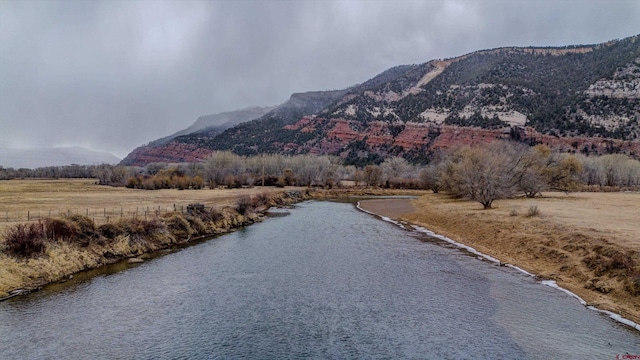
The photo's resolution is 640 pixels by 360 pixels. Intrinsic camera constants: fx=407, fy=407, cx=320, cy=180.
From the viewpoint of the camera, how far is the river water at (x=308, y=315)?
14.4 m

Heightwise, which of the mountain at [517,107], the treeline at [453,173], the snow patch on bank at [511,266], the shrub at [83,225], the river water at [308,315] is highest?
the mountain at [517,107]

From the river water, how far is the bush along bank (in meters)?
1.83

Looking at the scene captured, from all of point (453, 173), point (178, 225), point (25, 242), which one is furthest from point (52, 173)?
point (25, 242)

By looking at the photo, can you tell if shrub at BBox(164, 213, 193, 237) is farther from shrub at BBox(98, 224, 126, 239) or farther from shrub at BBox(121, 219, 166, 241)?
shrub at BBox(98, 224, 126, 239)

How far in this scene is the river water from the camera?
565 inches

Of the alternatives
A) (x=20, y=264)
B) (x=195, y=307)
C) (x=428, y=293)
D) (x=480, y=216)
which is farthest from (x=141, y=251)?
(x=480, y=216)

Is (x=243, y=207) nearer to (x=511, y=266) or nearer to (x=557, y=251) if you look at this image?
(x=511, y=266)

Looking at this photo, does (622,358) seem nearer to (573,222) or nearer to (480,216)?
(573,222)

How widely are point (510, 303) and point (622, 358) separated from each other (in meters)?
5.78

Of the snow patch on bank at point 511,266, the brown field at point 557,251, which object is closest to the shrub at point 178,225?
the brown field at point 557,251

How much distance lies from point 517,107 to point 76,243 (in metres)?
148

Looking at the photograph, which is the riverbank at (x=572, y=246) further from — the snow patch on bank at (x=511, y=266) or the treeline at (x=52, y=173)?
the treeline at (x=52, y=173)

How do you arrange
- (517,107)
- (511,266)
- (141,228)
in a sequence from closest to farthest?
1. (511,266)
2. (141,228)
3. (517,107)

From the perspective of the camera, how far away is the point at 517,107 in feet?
472
